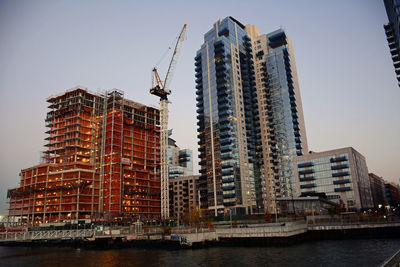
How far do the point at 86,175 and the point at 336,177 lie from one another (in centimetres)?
13995

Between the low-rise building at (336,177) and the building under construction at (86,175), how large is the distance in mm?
92001

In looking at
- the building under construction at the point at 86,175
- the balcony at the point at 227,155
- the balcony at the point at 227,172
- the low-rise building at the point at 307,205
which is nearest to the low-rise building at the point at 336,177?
the low-rise building at the point at 307,205

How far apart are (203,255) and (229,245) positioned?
16.9 metres

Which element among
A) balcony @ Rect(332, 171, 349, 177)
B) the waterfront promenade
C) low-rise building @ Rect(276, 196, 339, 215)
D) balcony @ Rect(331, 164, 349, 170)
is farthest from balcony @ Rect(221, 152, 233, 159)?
the waterfront promenade

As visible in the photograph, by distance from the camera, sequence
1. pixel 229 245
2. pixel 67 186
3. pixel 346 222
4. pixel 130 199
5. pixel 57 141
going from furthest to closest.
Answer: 1. pixel 57 141
2. pixel 130 199
3. pixel 67 186
4. pixel 346 222
5. pixel 229 245

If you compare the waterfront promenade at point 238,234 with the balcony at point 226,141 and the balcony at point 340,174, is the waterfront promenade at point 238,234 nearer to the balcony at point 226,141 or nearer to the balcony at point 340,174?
the balcony at point 340,174

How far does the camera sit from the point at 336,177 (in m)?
178

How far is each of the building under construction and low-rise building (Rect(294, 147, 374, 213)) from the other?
92001 mm

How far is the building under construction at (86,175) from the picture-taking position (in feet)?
560

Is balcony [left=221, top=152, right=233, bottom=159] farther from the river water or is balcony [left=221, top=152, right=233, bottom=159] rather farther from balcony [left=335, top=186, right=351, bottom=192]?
the river water

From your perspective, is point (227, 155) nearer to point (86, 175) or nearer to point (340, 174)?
point (340, 174)

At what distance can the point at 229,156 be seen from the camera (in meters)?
188

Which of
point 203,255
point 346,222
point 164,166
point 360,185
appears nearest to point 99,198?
point 164,166

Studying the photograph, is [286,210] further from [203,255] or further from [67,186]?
[67,186]
